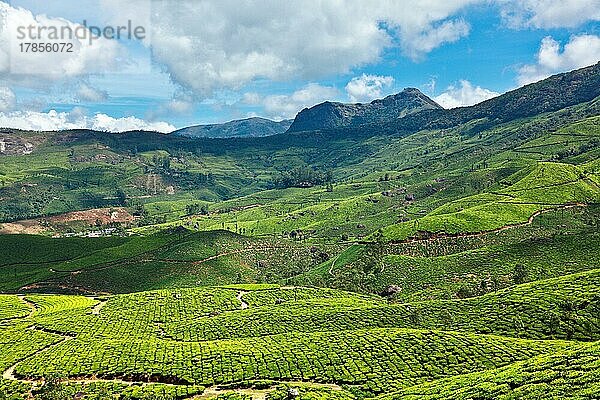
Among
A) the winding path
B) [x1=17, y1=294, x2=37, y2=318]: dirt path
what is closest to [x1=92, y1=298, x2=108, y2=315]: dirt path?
[x1=17, y1=294, x2=37, y2=318]: dirt path

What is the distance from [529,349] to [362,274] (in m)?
96.3

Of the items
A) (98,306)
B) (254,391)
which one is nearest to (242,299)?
(98,306)

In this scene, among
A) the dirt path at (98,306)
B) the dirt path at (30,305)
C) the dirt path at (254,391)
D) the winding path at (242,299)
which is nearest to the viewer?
the dirt path at (254,391)

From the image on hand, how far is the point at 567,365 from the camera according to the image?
208ft

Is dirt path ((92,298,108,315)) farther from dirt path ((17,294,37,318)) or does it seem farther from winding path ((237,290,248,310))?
winding path ((237,290,248,310))

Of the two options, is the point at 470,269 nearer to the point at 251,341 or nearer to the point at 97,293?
the point at 251,341

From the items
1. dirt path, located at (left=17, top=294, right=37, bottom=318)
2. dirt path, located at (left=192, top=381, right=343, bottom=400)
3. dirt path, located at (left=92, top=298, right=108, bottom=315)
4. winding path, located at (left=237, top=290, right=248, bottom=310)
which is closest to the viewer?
dirt path, located at (left=192, top=381, right=343, bottom=400)

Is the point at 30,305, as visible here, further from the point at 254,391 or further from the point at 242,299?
the point at 254,391

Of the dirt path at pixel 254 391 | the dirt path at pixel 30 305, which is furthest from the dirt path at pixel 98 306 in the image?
the dirt path at pixel 254 391

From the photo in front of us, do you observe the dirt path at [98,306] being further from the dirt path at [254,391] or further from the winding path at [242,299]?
the dirt path at [254,391]

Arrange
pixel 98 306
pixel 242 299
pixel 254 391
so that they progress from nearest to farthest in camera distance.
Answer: pixel 254 391 → pixel 98 306 → pixel 242 299

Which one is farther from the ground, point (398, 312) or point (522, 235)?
point (522, 235)

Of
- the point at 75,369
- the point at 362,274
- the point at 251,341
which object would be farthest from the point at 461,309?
the point at 75,369

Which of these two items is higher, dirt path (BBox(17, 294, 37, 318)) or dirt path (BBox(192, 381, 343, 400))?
dirt path (BBox(192, 381, 343, 400))
